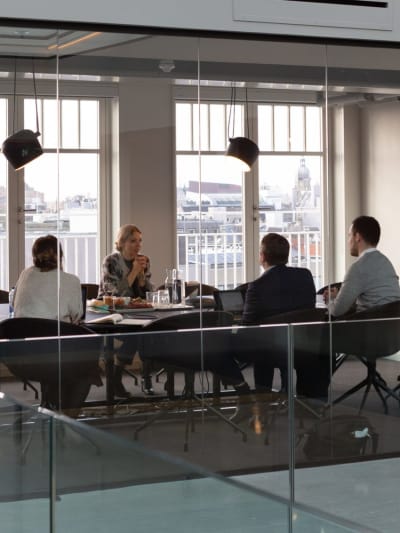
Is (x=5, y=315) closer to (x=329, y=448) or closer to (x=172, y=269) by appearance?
(x=172, y=269)

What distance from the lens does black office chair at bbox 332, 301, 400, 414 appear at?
584cm

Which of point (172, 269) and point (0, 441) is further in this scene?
point (172, 269)

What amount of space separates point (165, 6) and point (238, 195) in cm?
117

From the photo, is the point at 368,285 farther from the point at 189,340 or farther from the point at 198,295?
the point at 189,340

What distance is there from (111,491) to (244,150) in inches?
137

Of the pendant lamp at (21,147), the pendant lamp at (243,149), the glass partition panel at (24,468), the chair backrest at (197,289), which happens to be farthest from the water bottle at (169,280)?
the glass partition panel at (24,468)

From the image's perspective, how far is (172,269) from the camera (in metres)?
6.07

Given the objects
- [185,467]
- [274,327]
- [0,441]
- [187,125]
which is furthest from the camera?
[187,125]

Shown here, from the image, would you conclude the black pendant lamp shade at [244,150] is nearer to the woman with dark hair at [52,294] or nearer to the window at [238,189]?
the window at [238,189]

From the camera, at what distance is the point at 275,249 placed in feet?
20.7

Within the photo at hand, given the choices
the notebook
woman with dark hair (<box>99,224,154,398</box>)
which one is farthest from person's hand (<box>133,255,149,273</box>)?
the notebook

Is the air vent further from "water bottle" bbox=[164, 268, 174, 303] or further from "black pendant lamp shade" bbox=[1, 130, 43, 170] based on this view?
"water bottle" bbox=[164, 268, 174, 303]

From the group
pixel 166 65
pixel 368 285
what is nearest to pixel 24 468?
pixel 166 65

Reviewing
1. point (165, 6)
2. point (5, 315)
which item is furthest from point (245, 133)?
point (5, 315)
